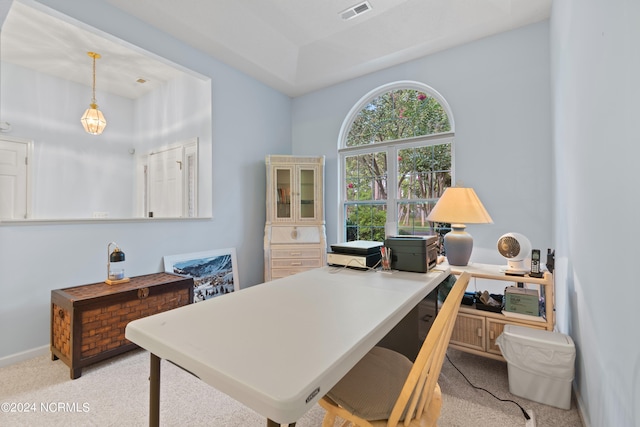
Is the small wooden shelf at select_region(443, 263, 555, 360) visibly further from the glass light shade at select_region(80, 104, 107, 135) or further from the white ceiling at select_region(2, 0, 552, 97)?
the glass light shade at select_region(80, 104, 107, 135)

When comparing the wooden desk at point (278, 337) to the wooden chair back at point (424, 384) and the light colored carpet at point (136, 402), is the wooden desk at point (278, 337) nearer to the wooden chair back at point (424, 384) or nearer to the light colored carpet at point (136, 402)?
the wooden chair back at point (424, 384)

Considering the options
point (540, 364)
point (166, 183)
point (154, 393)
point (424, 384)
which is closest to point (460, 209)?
point (540, 364)

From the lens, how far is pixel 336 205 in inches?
159

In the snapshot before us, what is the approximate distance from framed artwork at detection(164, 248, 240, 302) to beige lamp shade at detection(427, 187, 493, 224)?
254 cm

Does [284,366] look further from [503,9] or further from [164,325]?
[503,9]

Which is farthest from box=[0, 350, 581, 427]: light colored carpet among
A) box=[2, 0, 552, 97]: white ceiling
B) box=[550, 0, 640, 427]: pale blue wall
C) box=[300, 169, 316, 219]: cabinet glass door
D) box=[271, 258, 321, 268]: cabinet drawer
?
box=[2, 0, 552, 97]: white ceiling

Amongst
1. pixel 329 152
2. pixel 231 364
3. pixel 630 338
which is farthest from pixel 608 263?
pixel 329 152

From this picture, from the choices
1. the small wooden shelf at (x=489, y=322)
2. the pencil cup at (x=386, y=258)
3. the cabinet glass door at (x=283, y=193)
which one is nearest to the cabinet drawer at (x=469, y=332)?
the small wooden shelf at (x=489, y=322)

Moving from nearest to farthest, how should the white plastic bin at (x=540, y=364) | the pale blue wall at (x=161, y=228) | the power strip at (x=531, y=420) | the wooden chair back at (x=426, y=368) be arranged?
the wooden chair back at (x=426, y=368)
the power strip at (x=531, y=420)
the white plastic bin at (x=540, y=364)
the pale blue wall at (x=161, y=228)

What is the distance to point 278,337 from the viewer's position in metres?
0.78

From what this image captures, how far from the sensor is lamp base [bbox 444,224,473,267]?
2.20m

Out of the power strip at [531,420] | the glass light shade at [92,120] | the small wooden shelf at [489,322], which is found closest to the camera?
the power strip at [531,420]

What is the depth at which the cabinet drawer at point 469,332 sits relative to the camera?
2.00 metres

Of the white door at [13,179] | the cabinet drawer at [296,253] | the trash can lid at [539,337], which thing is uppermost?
the white door at [13,179]
